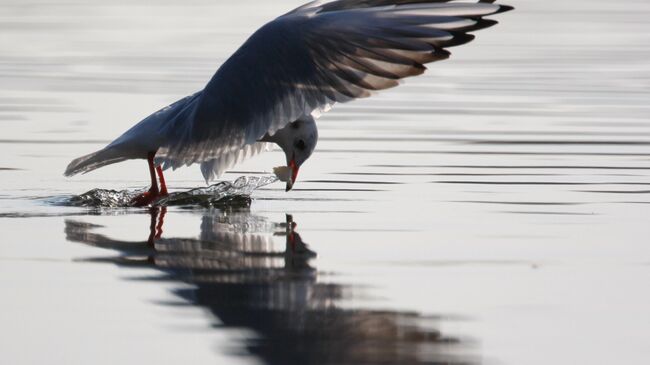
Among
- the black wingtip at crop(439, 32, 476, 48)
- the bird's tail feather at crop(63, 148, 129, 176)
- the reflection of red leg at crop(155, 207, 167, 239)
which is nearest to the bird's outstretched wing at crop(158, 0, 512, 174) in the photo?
the black wingtip at crop(439, 32, 476, 48)

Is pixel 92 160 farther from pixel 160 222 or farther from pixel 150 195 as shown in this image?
pixel 160 222

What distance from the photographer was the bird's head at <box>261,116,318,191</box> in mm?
10062

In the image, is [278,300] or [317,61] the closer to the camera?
[278,300]

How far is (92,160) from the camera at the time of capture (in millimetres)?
10117

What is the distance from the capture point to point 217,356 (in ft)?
18.2

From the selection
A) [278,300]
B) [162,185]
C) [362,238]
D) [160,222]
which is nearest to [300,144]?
[162,185]

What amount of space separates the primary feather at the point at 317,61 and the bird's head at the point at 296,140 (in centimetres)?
47

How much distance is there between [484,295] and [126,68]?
12296mm

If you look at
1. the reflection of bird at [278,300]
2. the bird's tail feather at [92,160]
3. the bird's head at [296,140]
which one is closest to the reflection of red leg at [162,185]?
the bird's tail feather at [92,160]

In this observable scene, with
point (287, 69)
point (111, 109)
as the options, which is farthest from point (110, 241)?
point (111, 109)

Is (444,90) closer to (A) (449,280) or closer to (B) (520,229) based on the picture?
(B) (520,229)

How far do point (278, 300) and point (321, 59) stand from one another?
2.85 metres

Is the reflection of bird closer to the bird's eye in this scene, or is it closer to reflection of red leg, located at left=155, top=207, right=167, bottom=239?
reflection of red leg, located at left=155, top=207, right=167, bottom=239

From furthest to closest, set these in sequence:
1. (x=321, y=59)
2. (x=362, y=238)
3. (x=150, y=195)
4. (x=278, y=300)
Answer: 1. (x=150, y=195)
2. (x=321, y=59)
3. (x=362, y=238)
4. (x=278, y=300)
